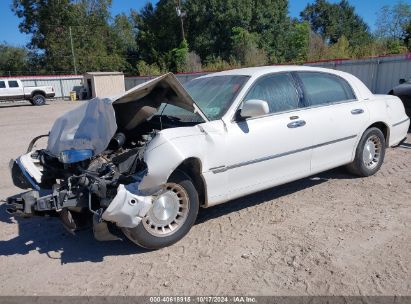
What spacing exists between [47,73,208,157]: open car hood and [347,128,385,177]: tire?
2.61 meters

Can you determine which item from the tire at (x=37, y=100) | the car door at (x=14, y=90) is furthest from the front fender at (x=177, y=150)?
the tire at (x=37, y=100)

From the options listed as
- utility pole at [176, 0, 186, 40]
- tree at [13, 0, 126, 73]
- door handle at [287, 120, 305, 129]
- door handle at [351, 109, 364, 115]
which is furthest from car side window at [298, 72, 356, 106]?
tree at [13, 0, 126, 73]

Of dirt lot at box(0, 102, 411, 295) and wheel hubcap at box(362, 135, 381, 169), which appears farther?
wheel hubcap at box(362, 135, 381, 169)

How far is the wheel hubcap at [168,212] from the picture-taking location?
3.69 m

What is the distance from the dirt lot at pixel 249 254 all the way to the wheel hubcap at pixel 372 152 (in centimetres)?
66

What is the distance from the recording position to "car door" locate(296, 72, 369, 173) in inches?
188

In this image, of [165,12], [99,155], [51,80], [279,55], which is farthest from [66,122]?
[165,12]

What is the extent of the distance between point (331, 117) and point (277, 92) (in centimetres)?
83

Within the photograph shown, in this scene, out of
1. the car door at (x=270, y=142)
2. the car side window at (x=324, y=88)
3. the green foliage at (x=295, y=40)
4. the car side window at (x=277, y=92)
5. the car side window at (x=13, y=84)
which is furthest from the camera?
the green foliage at (x=295, y=40)

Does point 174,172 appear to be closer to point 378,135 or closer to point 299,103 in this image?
point 299,103

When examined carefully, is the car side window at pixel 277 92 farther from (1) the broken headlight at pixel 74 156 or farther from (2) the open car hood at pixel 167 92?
(1) the broken headlight at pixel 74 156

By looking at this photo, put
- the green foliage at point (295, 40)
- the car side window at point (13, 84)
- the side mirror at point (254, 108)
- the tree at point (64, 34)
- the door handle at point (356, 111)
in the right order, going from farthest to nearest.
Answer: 1. the tree at point (64, 34)
2. the green foliage at point (295, 40)
3. the car side window at point (13, 84)
4. the door handle at point (356, 111)
5. the side mirror at point (254, 108)

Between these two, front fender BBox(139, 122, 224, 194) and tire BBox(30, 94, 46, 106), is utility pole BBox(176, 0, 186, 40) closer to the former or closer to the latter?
tire BBox(30, 94, 46, 106)

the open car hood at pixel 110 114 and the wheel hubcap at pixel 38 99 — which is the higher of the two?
the open car hood at pixel 110 114
